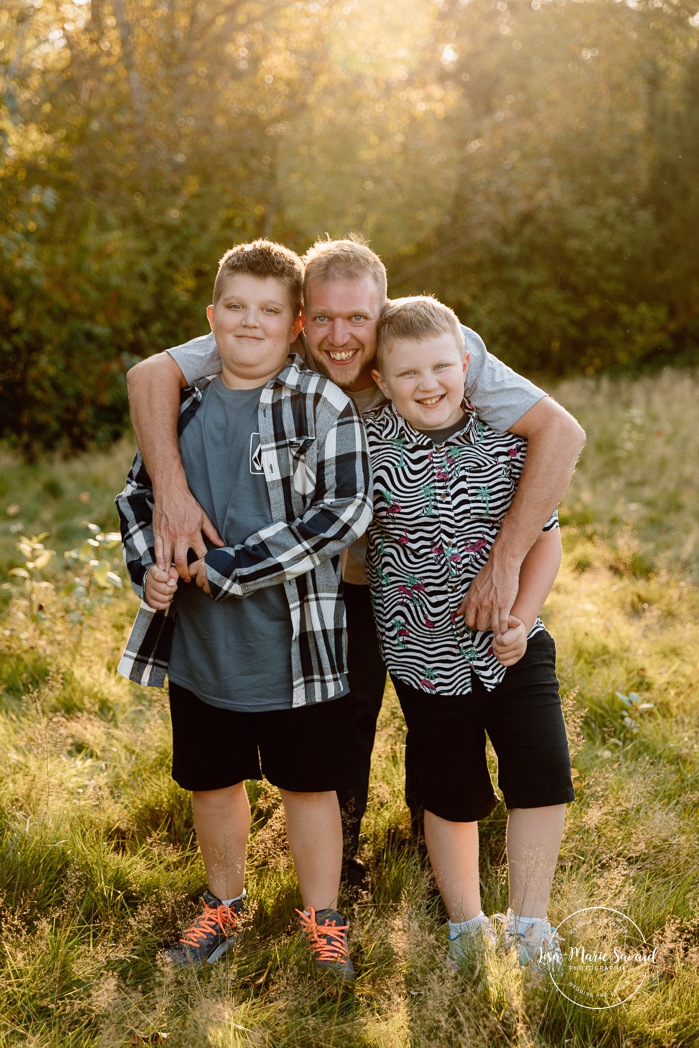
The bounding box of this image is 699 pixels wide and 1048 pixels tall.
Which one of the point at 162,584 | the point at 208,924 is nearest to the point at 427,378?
the point at 162,584

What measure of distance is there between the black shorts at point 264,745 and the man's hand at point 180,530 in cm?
34

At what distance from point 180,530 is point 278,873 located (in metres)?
1.02

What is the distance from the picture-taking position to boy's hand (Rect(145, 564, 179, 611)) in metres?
2.11

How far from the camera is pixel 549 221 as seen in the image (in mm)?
12180

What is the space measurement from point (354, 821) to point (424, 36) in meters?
13.5

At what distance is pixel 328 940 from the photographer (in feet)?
6.98

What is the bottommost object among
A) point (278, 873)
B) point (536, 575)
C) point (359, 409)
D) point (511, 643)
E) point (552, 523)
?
point (278, 873)

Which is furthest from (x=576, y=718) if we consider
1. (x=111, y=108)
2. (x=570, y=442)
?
(x=111, y=108)

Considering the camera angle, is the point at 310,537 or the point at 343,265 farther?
the point at 343,265

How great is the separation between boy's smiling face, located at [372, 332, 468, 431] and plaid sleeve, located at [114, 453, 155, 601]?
2.28ft

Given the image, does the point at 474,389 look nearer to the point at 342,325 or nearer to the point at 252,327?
the point at 342,325

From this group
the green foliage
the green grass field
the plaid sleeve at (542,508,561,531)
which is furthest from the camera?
the green foliage

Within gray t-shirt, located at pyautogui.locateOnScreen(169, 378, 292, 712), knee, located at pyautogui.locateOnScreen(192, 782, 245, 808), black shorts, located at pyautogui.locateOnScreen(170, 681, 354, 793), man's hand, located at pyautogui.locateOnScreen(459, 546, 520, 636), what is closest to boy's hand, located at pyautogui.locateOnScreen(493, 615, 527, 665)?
man's hand, located at pyautogui.locateOnScreen(459, 546, 520, 636)

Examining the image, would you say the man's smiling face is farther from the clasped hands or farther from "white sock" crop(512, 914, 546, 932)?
"white sock" crop(512, 914, 546, 932)
